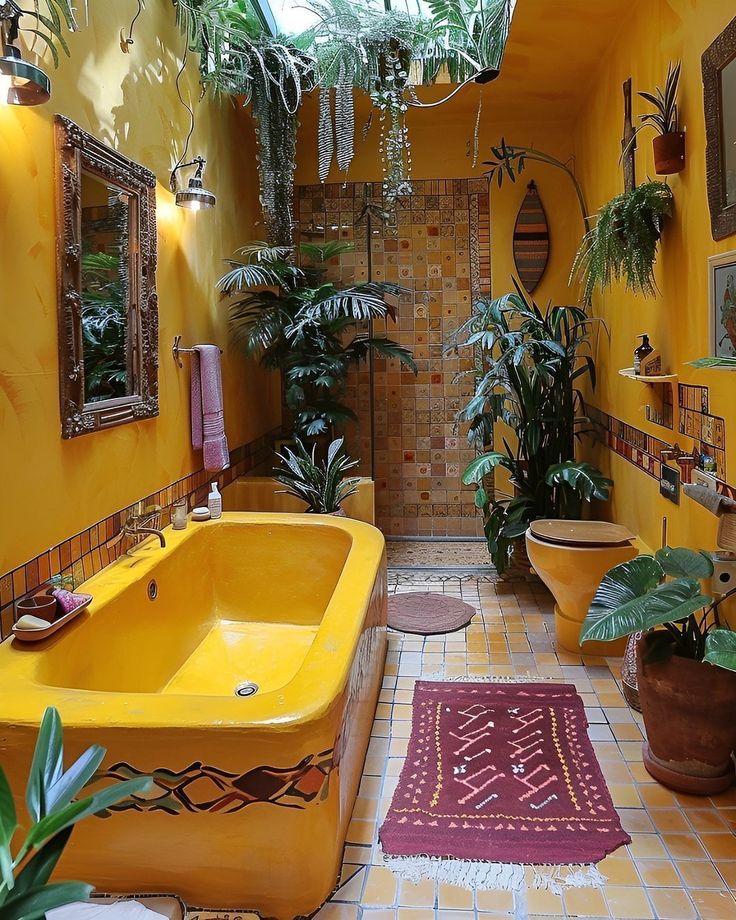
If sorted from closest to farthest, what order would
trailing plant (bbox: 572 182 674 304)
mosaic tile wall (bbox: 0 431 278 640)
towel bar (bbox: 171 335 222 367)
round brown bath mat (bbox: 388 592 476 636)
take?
mosaic tile wall (bbox: 0 431 278 640), trailing plant (bbox: 572 182 674 304), towel bar (bbox: 171 335 222 367), round brown bath mat (bbox: 388 592 476 636)

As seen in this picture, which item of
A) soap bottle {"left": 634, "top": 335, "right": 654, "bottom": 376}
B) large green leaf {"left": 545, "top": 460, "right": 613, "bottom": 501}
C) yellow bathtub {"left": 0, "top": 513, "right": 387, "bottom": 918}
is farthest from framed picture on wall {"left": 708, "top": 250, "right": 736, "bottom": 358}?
yellow bathtub {"left": 0, "top": 513, "right": 387, "bottom": 918}

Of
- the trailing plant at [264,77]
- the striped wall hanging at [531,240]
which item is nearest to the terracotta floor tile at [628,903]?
the trailing plant at [264,77]

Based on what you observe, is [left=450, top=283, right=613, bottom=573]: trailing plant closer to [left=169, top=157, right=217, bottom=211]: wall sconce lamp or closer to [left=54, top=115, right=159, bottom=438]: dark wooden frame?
[left=169, top=157, right=217, bottom=211]: wall sconce lamp

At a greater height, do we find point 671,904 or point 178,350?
point 178,350

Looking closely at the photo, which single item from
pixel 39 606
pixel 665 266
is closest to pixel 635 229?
pixel 665 266

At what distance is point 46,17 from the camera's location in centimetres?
211

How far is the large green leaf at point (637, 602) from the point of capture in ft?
6.70

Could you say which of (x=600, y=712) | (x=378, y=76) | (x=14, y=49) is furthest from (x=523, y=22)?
(x=600, y=712)

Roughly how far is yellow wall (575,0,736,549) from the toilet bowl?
15 cm

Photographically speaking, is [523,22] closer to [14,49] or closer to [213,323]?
[213,323]

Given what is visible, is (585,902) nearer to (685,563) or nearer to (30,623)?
(685,563)

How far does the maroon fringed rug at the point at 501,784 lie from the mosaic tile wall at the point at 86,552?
121cm

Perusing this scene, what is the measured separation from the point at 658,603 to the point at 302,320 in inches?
98.5

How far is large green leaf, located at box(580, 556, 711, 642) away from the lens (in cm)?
204
